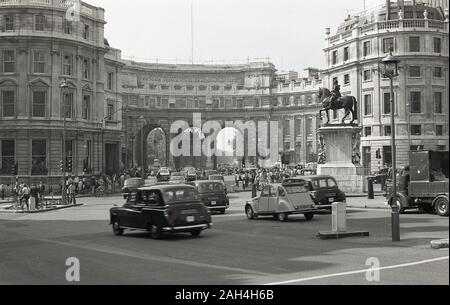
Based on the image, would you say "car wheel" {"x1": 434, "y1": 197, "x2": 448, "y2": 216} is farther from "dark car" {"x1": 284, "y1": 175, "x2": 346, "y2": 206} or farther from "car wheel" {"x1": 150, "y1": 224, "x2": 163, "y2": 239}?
"car wheel" {"x1": 150, "y1": 224, "x2": 163, "y2": 239}

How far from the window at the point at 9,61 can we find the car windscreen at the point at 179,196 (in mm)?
42600

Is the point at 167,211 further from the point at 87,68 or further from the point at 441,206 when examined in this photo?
the point at 87,68

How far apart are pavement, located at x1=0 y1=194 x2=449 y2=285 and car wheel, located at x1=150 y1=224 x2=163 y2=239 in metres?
0.28

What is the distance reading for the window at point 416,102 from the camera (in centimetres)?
7506

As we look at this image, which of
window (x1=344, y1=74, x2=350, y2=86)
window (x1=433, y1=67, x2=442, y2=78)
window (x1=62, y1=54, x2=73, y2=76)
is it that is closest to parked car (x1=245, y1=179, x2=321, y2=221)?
window (x1=62, y1=54, x2=73, y2=76)

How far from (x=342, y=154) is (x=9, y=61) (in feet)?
114

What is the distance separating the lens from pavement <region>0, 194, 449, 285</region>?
1212 centimetres

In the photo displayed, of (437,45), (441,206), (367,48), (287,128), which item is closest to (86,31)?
(367,48)

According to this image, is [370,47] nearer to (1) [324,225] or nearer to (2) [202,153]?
(2) [202,153]

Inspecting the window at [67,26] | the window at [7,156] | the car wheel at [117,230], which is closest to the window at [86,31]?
the window at [67,26]
